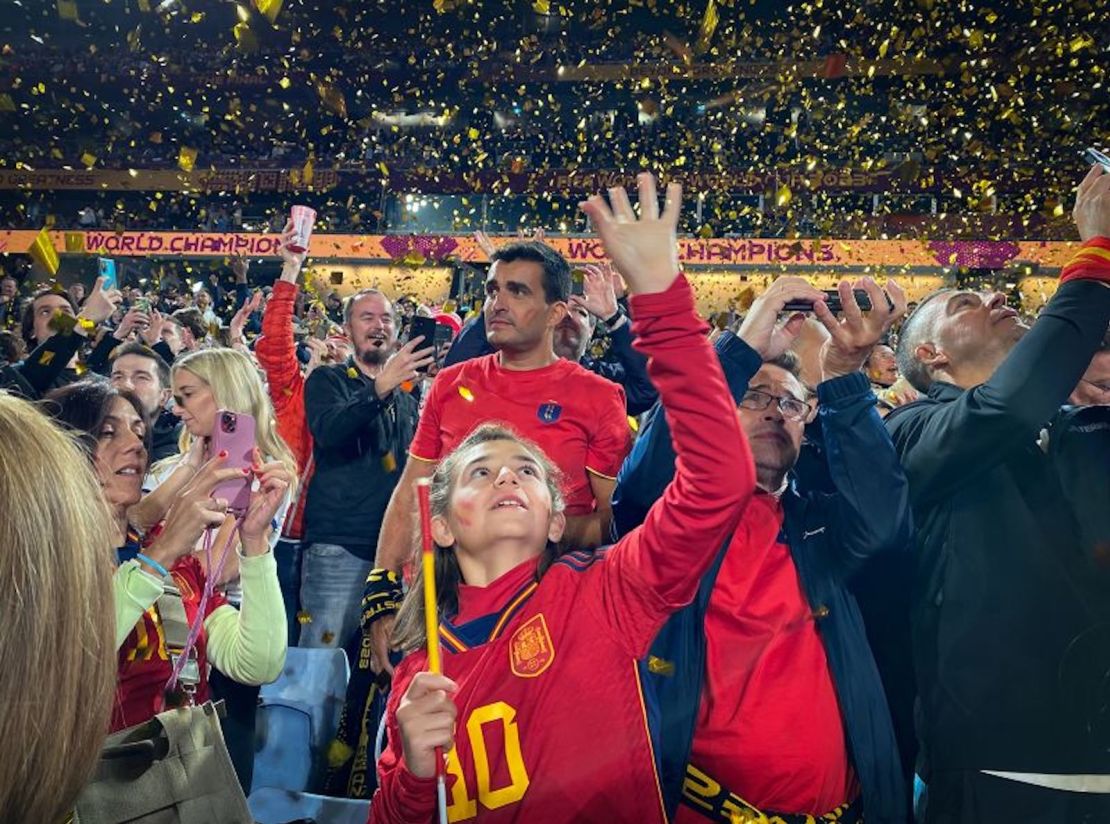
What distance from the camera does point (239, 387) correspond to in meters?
3.33

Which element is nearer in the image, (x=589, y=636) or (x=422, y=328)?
(x=589, y=636)

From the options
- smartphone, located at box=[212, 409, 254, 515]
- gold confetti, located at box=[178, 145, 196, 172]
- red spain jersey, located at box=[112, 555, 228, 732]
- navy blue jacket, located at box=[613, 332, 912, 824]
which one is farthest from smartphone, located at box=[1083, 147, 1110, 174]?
gold confetti, located at box=[178, 145, 196, 172]

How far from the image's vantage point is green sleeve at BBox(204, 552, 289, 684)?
2.21 metres

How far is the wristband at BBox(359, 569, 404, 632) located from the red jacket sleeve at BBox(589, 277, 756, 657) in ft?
4.00

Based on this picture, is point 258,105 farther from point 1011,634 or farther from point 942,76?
point 1011,634

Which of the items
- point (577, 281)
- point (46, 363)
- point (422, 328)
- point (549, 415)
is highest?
point (577, 281)

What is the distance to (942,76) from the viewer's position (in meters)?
24.3

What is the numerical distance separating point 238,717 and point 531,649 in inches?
47.0

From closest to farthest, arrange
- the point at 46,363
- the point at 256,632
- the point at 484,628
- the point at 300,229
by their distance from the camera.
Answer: the point at 484,628
the point at 256,632
the point at 46,363
the point at 300,229

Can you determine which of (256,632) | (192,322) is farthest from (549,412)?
(192,322)

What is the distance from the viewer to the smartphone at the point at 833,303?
2068mm

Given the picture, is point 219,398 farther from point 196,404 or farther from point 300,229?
point 300,229

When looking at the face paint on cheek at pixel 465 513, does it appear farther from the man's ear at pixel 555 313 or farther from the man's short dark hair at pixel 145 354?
the man's short dark hair at pixel 145 354

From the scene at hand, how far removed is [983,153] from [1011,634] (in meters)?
24.1
